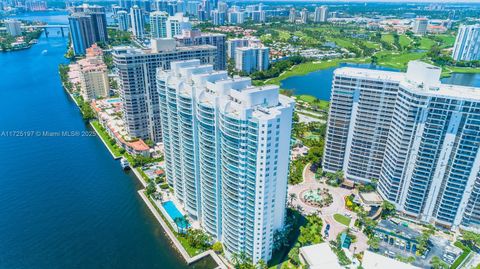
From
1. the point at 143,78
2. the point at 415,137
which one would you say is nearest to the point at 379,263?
the point at 415,137

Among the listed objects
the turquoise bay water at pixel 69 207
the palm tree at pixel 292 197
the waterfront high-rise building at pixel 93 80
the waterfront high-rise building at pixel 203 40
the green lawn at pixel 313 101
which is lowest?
the turquoise bay water at pixel 69 207

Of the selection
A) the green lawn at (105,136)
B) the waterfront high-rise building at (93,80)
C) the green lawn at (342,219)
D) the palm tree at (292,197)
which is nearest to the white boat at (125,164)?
the green lawn at (105,136)

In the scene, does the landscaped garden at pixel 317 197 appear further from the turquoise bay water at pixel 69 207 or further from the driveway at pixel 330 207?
the turquoise bay water at pixel 69 207

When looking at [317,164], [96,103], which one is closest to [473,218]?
[317,164]

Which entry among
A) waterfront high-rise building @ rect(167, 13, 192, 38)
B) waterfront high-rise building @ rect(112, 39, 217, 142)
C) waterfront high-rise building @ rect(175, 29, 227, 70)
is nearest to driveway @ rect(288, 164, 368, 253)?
waterfront high-rise building @ rect(112, 39, 217, 142)

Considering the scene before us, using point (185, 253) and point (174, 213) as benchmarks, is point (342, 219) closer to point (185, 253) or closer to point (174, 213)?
point (185, 253)

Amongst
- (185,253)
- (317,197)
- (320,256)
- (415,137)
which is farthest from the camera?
(317,197)
